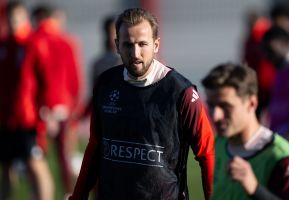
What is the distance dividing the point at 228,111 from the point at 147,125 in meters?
0.47

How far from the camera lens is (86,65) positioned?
24812 millimetres

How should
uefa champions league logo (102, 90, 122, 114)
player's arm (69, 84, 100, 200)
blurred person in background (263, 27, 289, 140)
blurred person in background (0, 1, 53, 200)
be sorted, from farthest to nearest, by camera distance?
blurred person in background (0, 1, 53, 200)
blurred person in background (263, 27, 289, 140)
player's arm (69, 84, 100, 200)
uefa champions league logo (102, 90, 122, 114)

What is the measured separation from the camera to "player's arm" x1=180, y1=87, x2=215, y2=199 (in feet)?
17.7

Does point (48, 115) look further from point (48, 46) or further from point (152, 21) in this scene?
point (152, 21)

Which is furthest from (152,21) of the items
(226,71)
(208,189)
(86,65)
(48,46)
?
(86,65)

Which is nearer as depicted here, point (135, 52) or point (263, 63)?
point (135, 52)

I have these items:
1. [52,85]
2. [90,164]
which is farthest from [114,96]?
[52,85]

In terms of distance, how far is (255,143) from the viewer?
16.8 ft

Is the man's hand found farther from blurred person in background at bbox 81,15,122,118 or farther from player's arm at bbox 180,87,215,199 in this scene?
blurred person in background at bbox 81,15,122,118

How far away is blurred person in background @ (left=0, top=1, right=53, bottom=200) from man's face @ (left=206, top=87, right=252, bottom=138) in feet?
18.1

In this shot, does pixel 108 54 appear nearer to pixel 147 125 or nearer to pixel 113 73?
pixel 113 73

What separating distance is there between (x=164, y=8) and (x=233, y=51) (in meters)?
1.91

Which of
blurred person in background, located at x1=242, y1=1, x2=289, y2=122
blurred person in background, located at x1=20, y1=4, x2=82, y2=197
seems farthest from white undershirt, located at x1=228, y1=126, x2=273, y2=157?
blurred person in background, located at x1=242, y1=1, x2=289, y2=122

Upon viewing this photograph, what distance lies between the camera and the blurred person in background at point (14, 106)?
10641 millimetres
